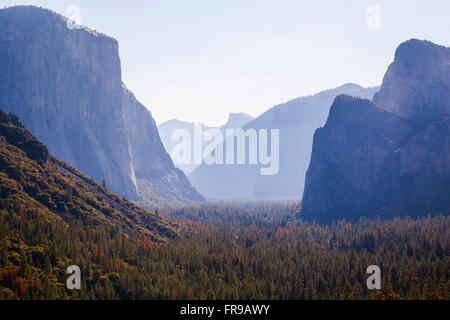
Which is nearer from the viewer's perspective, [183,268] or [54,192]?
[183,268]

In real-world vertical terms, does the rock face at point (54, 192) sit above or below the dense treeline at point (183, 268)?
above

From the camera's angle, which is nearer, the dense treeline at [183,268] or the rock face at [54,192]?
the dense treeline at [183,268]

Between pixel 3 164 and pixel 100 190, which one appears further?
pixel 100 190

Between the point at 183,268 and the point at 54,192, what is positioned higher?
the point at 54,192

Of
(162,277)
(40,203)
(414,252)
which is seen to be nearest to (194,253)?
(162,277)

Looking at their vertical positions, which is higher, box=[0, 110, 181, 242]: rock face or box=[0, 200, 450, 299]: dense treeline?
box=[0, 110, 181, 242]: rock face

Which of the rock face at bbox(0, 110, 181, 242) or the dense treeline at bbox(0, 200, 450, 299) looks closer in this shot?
the dense treeline at bbox(0, 200, 450, 299)
